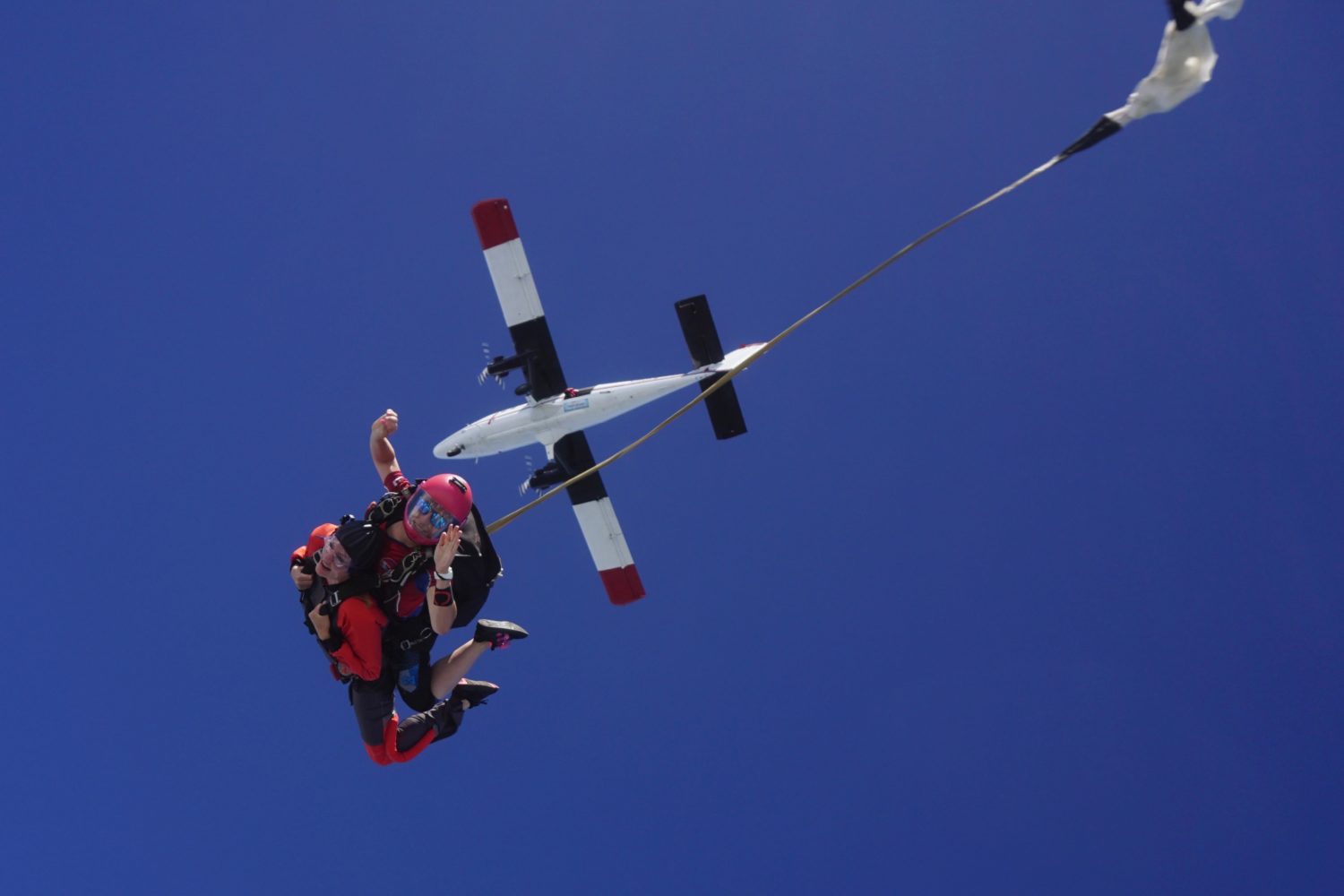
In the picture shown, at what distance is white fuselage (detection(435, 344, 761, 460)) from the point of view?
53.0 feet

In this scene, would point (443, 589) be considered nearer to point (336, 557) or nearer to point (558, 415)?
point (336, 557)

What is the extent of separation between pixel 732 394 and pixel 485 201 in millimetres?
5704

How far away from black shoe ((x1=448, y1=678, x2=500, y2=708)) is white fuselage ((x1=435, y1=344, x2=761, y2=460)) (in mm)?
7836

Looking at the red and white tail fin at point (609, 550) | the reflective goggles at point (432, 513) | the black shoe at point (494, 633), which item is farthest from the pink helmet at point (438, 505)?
the red and white tail fin at point (609, 550)

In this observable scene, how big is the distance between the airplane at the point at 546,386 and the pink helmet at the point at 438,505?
8.34 meters

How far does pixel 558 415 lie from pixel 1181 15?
1210 centimetres

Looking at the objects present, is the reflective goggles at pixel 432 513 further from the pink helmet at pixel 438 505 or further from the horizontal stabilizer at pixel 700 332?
the horizontal stabilizer at pixel 700 332

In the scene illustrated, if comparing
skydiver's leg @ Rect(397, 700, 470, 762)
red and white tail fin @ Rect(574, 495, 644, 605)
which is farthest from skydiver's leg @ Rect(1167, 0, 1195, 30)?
red and white tail fin @ Rect(574, 495, 644, 605)

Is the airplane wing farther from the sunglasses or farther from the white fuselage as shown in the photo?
the sunglasses

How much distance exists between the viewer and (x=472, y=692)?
9227mm

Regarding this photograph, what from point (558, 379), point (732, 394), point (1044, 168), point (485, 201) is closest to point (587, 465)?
point (558, 379)

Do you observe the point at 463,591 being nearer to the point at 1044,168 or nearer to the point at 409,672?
the point at 409,672

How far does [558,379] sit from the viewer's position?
1688 cm

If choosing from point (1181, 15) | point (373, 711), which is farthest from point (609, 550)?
point (1181, 15)
